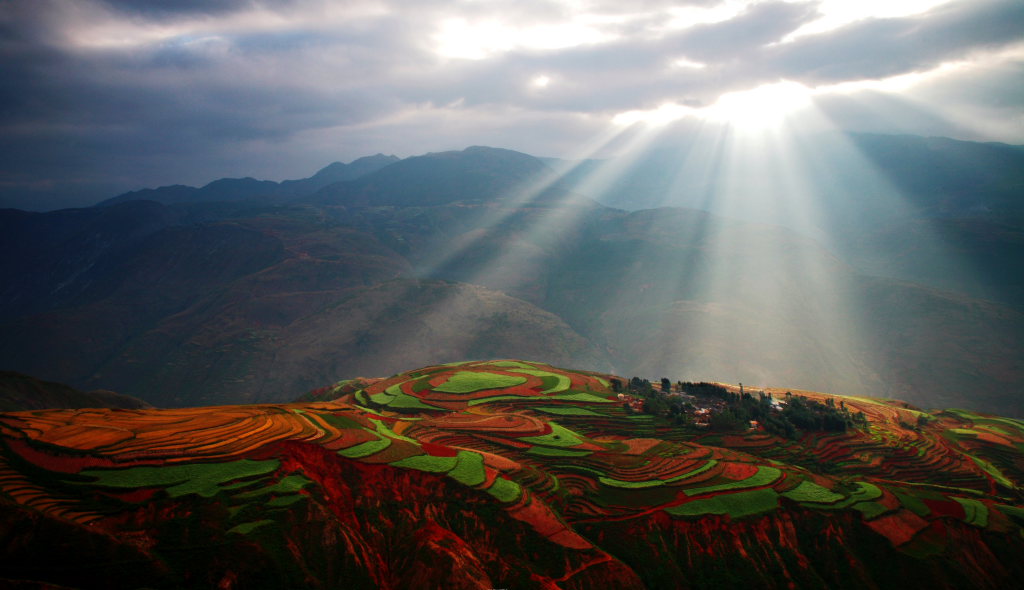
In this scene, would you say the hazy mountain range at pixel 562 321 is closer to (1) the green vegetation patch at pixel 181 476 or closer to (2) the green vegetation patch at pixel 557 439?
(2) the green vegetation patch at pixel 557 439

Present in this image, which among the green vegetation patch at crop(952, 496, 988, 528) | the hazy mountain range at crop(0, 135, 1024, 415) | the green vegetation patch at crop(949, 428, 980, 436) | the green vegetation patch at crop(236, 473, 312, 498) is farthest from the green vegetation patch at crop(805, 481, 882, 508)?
the hazy mountain range at crop(0, 135, 1024, 415)

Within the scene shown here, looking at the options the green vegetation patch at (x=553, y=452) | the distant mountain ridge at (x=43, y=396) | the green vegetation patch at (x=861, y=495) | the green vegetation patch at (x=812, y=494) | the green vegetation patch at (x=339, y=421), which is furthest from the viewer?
the distant mountain ridge at (x=43, y=396)

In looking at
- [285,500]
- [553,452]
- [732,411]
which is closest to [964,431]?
[732,411]

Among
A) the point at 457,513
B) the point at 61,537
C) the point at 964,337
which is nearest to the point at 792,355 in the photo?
the point at 964,337

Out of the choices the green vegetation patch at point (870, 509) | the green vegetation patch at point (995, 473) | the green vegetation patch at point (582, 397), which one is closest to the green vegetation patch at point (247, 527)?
the green vegetation patch at point (582, 397)

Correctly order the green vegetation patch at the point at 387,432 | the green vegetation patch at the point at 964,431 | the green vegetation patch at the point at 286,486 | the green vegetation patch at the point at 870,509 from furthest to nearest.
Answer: the green vegetation patch at the point at 964,431
the green vegetation patch at the point at 387,432
the green vegetation patch at the point at 870,509
the green vegetation patch at the point at 286,486

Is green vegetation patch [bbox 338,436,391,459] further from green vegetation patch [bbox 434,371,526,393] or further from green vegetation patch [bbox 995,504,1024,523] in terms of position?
green vegetation patch [bbox 995,504,1024,523]

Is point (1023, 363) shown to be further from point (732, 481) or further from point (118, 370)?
point (118, 370)
